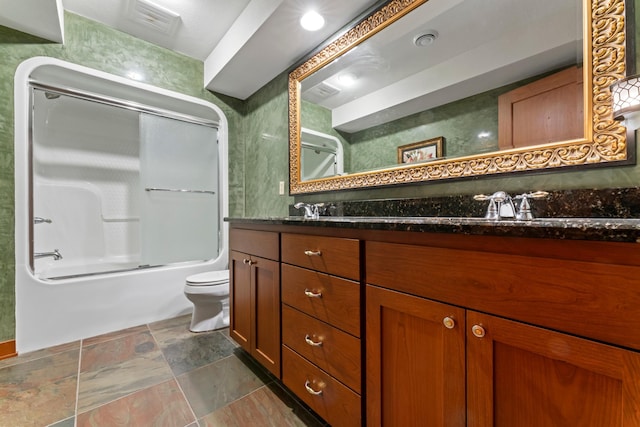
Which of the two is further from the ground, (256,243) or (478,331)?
(256,243)

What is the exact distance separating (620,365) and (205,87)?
2.92 m

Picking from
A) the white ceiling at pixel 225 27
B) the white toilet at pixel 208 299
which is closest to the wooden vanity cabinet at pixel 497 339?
the white toilet at pixel 208 299

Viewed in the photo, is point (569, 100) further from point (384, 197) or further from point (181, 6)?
point (181, 6)

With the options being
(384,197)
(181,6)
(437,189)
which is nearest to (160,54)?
(181,6)

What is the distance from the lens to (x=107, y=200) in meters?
2.64

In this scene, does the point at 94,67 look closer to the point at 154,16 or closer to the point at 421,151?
the point at 154,16

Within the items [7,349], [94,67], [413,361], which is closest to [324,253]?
[413,361]

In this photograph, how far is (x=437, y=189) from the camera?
124 centimetres

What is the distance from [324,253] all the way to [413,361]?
0.44 m

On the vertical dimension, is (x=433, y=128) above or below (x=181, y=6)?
below

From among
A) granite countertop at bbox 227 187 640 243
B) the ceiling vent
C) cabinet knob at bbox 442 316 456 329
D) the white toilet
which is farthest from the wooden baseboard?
cabinet knob at bbox 442 316 456 329

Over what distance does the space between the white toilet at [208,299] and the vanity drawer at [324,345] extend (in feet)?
3.04

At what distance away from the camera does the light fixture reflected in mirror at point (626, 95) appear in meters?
0.70

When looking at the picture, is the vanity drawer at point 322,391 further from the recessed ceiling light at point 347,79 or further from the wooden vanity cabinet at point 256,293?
the recessed ceiling light at point 347,79
